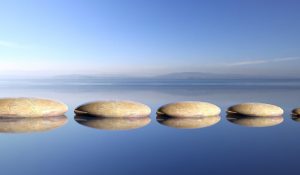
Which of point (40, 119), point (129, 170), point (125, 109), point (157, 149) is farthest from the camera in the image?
point (125, 109)

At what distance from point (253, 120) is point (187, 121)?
2511 millimetres

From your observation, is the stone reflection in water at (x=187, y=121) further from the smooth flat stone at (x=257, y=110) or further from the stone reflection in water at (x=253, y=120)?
the smooth flat stone at (x=257, y=110)

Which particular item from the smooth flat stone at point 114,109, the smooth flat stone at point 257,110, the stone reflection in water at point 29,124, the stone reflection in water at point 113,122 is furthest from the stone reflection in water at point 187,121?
the stone reflection in water at point 29,124

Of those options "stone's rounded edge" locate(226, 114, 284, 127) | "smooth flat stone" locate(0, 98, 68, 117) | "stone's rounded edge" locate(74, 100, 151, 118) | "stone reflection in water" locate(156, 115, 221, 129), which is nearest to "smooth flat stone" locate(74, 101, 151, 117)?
"stone's rounded edge" locate(74, 100, 151, 118)

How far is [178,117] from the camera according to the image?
491 inches

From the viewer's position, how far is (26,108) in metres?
11.6

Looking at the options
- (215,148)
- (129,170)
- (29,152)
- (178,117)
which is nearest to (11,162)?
Result: (29,152)

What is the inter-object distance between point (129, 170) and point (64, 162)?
121 cm

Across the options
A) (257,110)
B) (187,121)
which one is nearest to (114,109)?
Result: (187,121)

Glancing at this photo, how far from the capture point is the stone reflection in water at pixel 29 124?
9.48 meters

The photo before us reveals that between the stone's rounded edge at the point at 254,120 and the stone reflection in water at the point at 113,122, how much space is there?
3124 millimetres

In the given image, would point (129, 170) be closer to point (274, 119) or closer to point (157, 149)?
point (157, 149)

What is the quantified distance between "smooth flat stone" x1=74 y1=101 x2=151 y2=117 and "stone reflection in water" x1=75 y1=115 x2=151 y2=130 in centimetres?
17

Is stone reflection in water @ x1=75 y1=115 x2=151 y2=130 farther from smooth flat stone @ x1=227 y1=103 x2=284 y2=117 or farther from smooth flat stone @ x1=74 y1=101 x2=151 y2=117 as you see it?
smooth flat stone @ x1=227 y1=103 x2=284 y2=117
